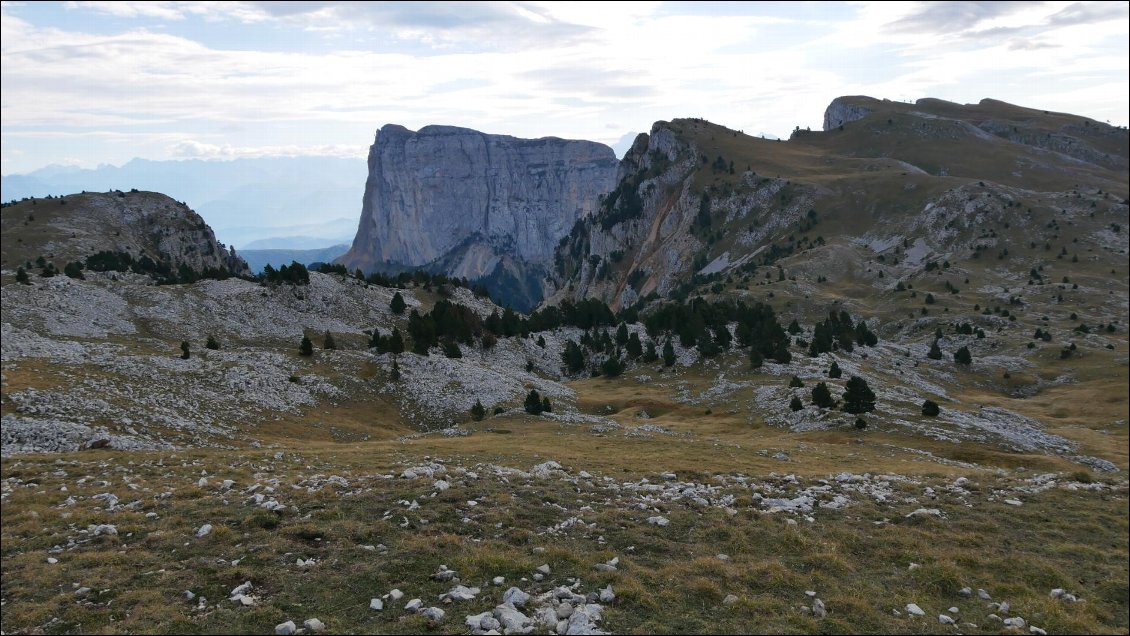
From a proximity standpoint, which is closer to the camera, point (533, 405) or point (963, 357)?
point (533, 405)

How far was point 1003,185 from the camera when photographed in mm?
182250

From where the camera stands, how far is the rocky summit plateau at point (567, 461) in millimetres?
15797

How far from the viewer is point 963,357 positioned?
91250 millimetres

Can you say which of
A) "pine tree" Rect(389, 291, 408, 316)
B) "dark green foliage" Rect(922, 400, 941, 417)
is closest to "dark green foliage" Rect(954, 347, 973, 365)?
"dark green foliage" Rect(922, 400, 941, 417)

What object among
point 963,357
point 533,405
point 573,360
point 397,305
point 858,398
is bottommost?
point 573,360

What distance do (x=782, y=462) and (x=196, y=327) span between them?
8892 centimetres

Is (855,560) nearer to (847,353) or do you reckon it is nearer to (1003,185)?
(847,353)

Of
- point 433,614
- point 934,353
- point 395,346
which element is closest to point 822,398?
point 934,353

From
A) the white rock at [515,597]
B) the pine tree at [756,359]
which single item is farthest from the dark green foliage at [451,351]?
the white rock at [515,597]

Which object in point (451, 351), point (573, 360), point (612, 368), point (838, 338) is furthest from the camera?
point (573, 360)

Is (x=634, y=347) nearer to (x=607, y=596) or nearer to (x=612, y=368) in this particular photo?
(x=612, y=368)

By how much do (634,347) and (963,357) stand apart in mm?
50842

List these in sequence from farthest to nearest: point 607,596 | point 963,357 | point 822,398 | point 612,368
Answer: point 612,368, point 963,357, point 822,398, point 607,596

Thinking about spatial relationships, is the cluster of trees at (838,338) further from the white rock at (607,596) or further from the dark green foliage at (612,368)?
the white rock at (607,596)
